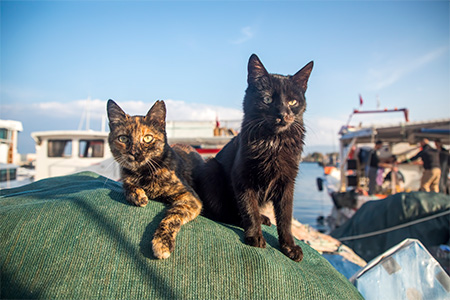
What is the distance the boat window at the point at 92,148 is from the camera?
11016 millimetres

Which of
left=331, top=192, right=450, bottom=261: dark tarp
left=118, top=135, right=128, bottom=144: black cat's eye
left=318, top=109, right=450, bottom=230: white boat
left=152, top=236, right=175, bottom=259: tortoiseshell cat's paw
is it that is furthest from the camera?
left=318, top=109, right=450, bottom=230: white boat

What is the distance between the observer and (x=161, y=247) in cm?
135

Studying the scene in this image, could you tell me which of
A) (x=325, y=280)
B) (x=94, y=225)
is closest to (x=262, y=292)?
(x=325, y=280)

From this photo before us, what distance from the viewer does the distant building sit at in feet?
36.5

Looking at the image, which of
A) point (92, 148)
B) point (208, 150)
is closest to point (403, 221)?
point (208, 150)

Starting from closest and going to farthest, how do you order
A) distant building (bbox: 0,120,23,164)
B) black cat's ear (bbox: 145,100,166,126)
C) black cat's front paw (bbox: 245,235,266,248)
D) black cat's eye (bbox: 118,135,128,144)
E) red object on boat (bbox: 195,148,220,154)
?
black cat's front paw (bbox: 245,235,266,248) → black cat's eye (bbox: 118,135,128,144) → black cat's ear (bbox: 145,100,166,126) → red object on boat (bbox: 195,148,220,154) → distant building (bbox: 0,120,23,164)

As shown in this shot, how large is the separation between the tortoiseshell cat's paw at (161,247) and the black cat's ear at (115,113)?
3.42ft

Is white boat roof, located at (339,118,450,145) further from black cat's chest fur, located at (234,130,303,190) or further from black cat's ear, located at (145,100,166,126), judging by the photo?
black cat's ear, located at (145,100,166,126)

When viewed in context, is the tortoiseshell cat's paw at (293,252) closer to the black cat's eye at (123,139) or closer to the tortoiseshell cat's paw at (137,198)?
the tortoiseshell cat's paw at (137,198)

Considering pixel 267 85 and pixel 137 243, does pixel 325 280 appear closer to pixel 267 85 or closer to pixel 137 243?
pixel 137 243

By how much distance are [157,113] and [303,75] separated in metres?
1.17

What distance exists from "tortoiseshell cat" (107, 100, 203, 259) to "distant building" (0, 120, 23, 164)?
40.1 ft

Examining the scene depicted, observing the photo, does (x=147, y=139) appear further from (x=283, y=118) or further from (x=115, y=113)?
(x=283, y=118)

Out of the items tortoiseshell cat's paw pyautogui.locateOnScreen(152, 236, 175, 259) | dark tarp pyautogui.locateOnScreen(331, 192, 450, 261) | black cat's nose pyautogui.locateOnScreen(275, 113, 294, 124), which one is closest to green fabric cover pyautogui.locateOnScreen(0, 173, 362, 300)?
tortoiseshell cat's paw pyautogui.locateOnScreen(152, 236, 175, 259)
